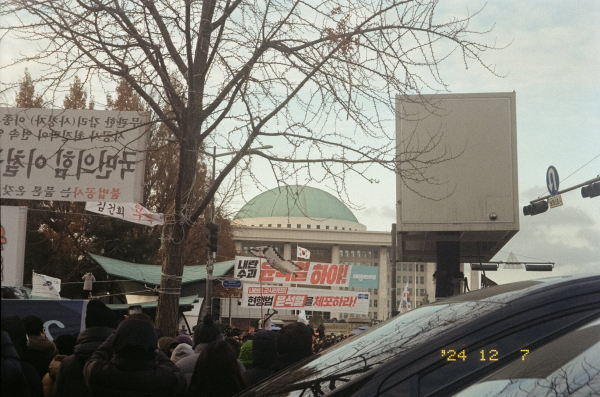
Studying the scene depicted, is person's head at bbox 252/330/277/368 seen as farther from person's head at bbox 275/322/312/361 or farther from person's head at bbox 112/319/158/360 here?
person's head at bbox 112/319/158/360

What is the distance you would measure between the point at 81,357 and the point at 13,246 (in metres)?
1.99

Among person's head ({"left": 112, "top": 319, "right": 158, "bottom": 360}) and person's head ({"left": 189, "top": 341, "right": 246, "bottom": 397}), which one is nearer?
person's head ({"left": 112, "top": 319, "right": 158, "bottom": 360})

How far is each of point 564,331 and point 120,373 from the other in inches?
105

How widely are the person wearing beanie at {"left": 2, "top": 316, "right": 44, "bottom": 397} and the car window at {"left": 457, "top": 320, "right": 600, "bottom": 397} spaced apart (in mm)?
1745

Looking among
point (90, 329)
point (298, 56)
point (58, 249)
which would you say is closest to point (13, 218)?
point (90, 329)

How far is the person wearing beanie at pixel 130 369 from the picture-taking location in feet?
13.3

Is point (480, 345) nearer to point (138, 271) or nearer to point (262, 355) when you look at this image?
point (262, 355)

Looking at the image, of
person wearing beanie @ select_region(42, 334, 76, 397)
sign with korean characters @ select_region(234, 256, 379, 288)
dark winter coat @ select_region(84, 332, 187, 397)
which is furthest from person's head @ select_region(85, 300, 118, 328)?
sign with korean characters @ select_region(234, 256, 379, 288)

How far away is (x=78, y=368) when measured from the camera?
4.88 metres

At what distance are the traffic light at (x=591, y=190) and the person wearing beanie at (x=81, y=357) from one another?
14.1 meters

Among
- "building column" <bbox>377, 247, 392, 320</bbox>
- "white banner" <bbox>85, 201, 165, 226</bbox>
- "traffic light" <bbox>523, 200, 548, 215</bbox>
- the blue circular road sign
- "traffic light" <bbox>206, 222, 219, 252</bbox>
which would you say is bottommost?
"building column" <bbox>377, 247, 392, 320</bbox>

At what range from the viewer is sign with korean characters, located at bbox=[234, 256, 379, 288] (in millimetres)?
22891

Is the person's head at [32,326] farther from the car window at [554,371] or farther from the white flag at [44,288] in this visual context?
the white flag at [44,288]

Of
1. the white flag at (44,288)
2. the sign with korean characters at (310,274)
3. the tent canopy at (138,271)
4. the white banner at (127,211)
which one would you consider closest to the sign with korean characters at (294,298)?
the sign with korean characters at (310,274)
